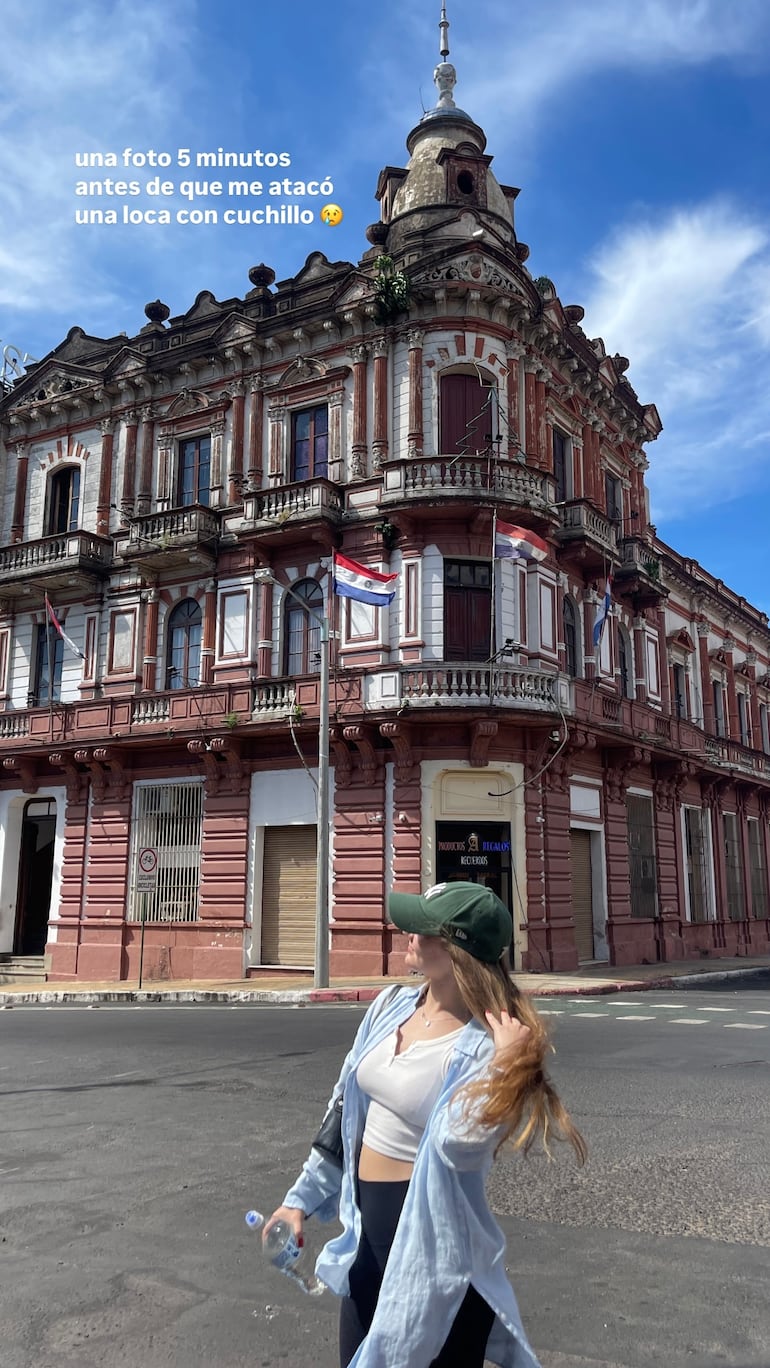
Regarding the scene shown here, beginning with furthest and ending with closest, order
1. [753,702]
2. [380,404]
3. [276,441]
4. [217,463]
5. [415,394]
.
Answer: [753,702], [217,463], [276,441], [380,404], [415,394]

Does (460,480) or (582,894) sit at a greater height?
(460,480)

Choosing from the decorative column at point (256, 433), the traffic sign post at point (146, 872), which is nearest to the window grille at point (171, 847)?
the traffic sign post at point (146, 872)

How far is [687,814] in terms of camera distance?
3117 cm

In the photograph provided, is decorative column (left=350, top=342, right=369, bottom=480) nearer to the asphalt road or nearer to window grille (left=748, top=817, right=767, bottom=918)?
the asphalt road

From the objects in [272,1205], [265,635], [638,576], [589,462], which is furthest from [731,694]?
[272,1205]

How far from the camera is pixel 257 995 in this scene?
60.8ft

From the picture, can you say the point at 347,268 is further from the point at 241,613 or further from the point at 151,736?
the point at 151,736

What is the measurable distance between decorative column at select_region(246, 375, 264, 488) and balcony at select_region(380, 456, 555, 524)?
4.15 metres

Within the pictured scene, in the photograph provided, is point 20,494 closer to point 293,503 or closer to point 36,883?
point 293,503

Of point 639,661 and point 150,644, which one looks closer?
point 150,644

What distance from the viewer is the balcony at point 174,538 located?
2480 cm

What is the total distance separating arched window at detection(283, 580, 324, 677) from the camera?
23609 mm

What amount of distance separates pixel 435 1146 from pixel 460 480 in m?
20.1

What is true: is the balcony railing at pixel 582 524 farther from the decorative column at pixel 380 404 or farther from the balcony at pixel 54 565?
the balcony at pixel 54 565
